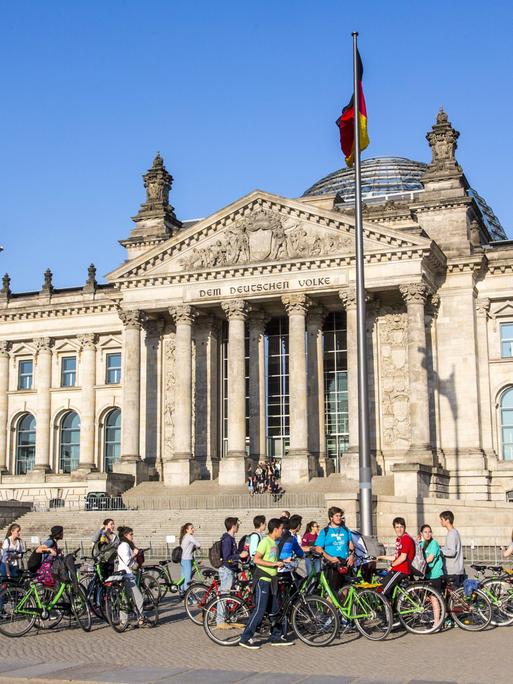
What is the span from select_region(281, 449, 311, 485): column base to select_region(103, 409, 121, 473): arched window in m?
16.1

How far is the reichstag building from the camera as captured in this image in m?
50.0

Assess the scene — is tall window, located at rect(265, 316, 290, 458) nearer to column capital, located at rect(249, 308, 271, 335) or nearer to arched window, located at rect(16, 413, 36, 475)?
column capital, located at rect(249, 308, 271, 335)

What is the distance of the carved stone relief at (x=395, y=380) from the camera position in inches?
2037

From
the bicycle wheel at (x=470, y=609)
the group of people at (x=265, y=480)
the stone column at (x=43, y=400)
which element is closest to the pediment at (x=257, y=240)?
the group of people at (x=265, y=480)

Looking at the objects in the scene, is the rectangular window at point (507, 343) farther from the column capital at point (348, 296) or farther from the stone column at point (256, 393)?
the stone column at point (256, 393)

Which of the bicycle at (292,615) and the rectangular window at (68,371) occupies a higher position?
the rectangular window at (68,371)

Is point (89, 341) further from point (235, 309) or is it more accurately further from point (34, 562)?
point (34, 562)

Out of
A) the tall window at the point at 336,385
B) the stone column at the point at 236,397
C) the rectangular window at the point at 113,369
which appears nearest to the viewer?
the stone column at the point at 236,397

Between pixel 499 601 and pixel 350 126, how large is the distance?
1706 centimetres

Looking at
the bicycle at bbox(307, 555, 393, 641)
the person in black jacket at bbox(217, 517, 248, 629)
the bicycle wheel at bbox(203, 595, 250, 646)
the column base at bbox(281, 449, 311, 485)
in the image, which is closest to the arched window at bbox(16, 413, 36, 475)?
the column base at bbox(281, 449, 311, 485)

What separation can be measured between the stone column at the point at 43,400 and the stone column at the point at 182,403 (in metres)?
13.6

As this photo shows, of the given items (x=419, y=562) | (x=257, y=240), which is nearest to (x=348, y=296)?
(x=257, y=240)

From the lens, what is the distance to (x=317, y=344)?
175 ft

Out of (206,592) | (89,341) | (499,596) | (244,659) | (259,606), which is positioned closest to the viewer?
(244,659)
